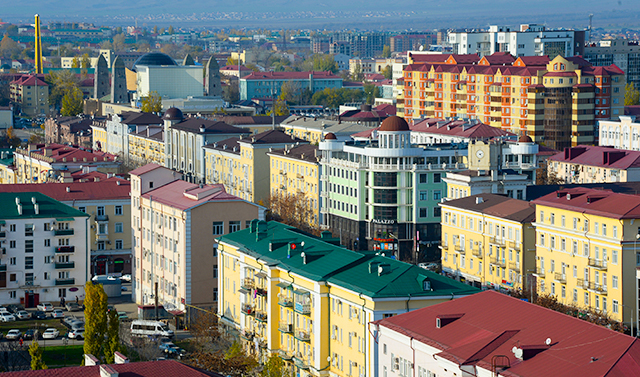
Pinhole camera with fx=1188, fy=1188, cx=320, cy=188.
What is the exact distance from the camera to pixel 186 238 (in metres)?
66.6

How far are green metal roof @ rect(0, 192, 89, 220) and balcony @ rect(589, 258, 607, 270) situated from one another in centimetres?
3159

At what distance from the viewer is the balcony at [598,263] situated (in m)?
60.9

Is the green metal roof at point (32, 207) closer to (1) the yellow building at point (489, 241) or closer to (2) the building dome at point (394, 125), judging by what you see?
(1) the yellow building at point (489, 241)

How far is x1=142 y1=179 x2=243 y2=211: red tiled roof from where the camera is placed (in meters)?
67.4

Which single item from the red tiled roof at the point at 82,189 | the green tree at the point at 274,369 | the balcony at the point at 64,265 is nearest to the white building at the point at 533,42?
the red tiled roof at the point at 82,189

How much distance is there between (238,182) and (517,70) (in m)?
39.3

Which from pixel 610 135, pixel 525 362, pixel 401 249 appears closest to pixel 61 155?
pixel 401 249

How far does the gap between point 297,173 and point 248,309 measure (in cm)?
4320

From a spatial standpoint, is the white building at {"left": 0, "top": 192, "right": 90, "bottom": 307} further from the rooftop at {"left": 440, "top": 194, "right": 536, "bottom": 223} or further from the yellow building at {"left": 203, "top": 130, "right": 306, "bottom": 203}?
the yellow building at {"left": 203, "top": 130, "right": 306, "bottom": 203}

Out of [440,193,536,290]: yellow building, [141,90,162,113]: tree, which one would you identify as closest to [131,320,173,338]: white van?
[440,193,536,290]: yellow building

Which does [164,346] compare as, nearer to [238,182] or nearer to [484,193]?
[484,193]


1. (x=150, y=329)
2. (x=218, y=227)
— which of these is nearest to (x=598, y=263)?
(x=218, y=227)

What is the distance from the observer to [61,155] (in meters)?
107

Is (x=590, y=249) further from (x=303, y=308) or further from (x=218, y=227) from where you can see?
(x=218, y=227)
